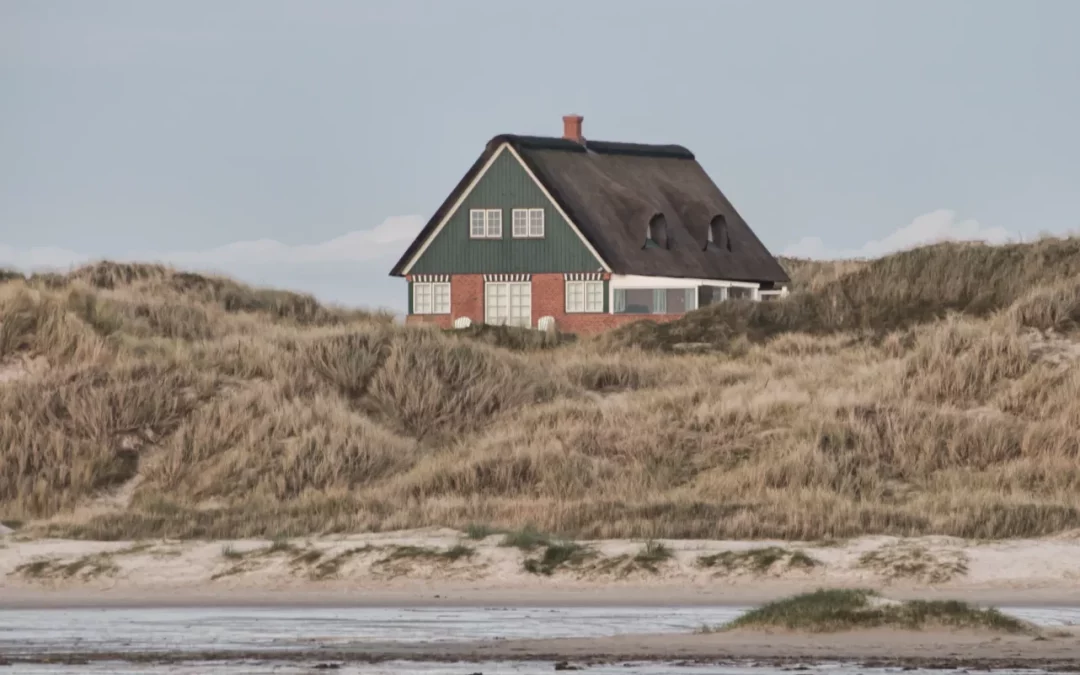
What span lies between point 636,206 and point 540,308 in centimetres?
413

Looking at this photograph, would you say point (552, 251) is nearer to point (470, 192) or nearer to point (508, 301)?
point (508, 301)

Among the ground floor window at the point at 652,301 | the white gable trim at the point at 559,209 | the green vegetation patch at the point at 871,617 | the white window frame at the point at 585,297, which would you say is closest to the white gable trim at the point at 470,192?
the white gable trim at the point at 559,209

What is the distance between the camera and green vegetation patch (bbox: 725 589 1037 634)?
14609 mm

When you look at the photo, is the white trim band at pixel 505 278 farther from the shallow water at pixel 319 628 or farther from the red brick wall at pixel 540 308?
the shallow water at pixel 319 628

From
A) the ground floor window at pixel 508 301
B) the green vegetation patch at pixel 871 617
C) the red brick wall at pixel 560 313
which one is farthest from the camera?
the ground floor window at pixel 508 301

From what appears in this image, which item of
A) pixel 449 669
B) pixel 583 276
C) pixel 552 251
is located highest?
pixel 552 251

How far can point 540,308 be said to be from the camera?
2146 inches

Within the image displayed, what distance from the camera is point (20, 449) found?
26.6 m

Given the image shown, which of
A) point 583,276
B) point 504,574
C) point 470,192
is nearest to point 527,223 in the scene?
point 470,192

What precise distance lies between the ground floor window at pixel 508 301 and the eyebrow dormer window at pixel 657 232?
3.72 meters

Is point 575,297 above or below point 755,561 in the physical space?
above

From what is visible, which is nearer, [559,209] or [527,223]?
[559,209]

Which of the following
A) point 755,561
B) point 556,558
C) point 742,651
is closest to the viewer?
point 742,651

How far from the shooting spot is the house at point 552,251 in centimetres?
5384
